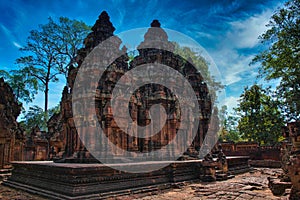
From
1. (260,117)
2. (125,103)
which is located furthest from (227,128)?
(125,103)

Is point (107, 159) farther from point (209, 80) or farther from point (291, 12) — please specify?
point (209, 80)

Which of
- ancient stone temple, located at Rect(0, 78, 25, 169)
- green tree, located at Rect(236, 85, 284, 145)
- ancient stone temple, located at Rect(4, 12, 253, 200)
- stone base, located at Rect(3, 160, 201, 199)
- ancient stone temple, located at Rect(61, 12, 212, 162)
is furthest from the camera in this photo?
green tree, located at Rect(236, 85, 284, 145)

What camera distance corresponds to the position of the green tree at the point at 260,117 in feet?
76.6

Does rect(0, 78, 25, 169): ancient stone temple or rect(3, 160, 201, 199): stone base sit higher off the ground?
rect(0, 78, 25, 169): ancient stone temple

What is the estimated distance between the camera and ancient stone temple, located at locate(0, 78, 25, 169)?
12.7 metres

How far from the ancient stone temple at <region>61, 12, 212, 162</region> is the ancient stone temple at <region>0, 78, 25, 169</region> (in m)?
3.27

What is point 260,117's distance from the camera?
2439 centimetres

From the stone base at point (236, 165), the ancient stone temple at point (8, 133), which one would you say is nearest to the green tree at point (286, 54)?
the stone base at point (236, 165)

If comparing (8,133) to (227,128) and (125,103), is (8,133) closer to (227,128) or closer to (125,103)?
(125,103)

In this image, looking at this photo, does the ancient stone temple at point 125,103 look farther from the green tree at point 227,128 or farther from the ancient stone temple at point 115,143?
the green tree at point 227,128

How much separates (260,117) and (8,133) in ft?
70.3

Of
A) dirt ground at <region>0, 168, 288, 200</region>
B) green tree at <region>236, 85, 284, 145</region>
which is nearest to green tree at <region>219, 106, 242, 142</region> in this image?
green tree at <region>236, 85, 284, 145</region>

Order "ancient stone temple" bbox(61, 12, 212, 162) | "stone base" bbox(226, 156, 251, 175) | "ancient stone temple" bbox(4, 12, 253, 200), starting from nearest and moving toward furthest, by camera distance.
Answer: "ancient stone temple" bbox(4, 12, 253, 200)
"ancient stone temple" bbox(61, 12, 212, 162)
"stone base" bbox(226, 156, 251, 175)

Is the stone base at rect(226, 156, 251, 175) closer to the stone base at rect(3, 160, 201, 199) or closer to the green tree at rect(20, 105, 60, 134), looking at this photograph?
the stone base at rect(3, 160, 201, 199)
